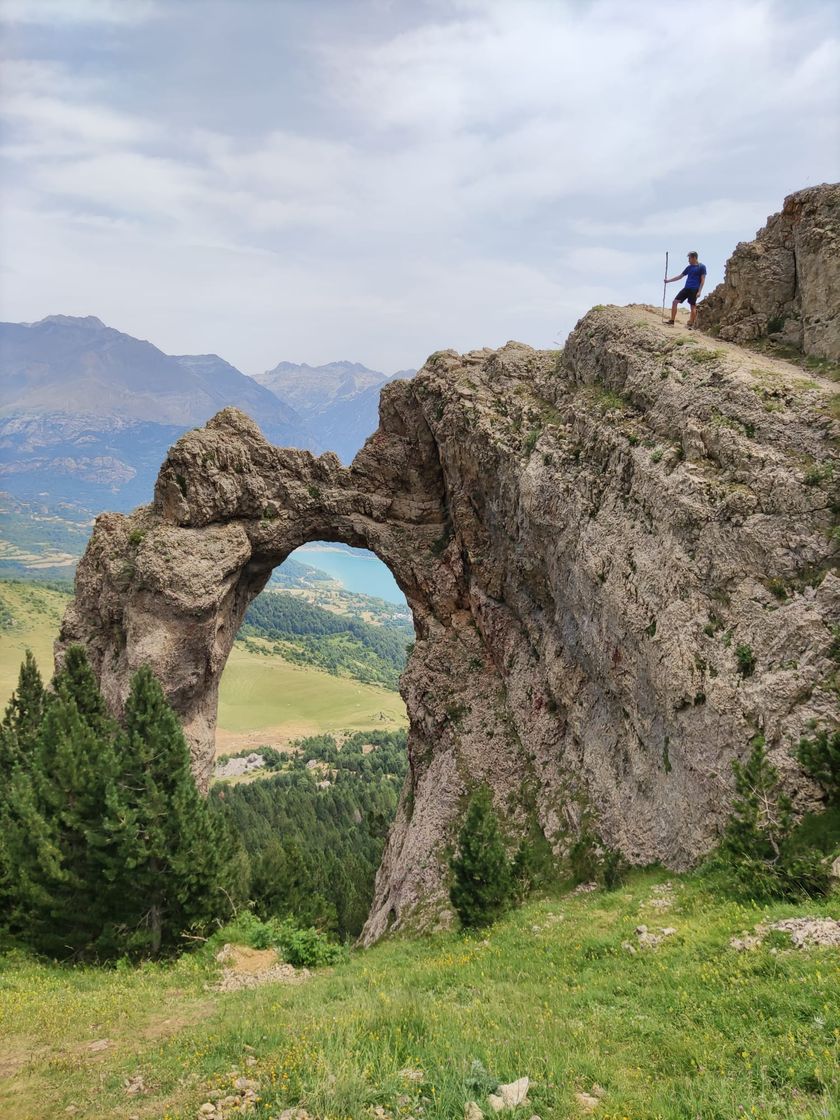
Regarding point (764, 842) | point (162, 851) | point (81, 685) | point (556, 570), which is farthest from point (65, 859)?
point (556, 570)

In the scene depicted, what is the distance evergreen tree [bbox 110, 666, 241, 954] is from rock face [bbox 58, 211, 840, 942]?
9456 millimetres

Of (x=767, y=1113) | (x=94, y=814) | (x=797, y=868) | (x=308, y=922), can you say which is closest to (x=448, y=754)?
(x=308, y=922)

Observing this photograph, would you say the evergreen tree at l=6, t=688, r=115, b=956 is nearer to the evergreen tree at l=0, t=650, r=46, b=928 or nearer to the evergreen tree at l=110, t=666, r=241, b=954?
the evergreen tree at l=110, t=666, r=241, b=954

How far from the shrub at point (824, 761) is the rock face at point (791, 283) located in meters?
16.1

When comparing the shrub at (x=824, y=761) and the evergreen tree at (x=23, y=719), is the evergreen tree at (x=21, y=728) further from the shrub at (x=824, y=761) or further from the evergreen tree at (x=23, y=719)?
the shrub at (x=824, y=761)

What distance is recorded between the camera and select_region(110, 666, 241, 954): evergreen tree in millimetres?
22797

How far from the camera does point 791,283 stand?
2648 centimetres

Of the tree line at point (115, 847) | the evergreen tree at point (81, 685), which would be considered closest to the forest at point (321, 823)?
the tree line at point (115, 847)

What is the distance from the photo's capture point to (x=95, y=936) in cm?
2345

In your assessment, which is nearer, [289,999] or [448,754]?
[289,999]

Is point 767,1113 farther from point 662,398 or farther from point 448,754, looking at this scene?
point 448,754

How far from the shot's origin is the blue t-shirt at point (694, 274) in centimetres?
2611

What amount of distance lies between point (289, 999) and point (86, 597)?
34336 millimetres

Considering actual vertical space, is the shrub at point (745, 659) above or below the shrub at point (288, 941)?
above
